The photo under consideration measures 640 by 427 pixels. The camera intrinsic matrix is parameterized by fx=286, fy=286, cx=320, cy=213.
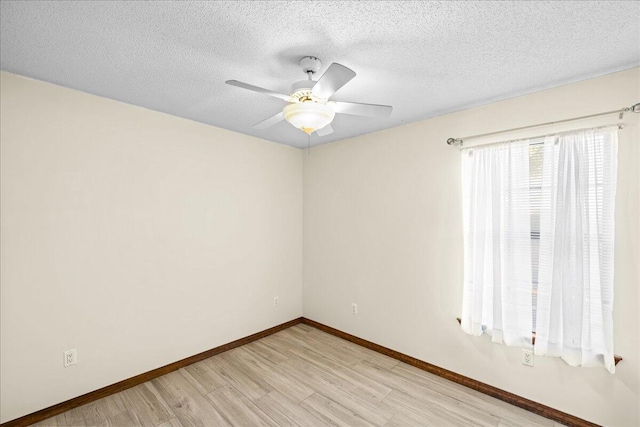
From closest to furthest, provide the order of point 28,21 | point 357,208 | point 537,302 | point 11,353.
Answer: point 28,21
point 11,353
point 537,302
point 357,208

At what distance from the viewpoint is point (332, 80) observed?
1.40 m

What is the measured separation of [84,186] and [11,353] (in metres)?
1.23

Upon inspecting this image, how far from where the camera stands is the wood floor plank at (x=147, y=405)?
209cm

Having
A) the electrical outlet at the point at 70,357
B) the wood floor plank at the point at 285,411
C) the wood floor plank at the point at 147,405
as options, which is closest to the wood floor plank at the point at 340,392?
the wood floor plank at the point at 285,411

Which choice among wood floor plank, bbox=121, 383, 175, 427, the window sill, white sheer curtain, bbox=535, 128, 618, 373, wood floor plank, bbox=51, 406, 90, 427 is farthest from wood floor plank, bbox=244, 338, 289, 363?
white sheer curtain, bbox=535, 128, 618, 373

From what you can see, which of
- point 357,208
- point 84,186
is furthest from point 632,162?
point 84,186

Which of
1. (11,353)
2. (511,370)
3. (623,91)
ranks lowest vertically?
(511,370)

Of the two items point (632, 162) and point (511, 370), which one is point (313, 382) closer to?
point (511, 370)

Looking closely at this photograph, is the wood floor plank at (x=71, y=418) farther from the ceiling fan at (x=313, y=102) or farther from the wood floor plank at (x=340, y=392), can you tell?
the ceiling fan at (x=313, y=102)

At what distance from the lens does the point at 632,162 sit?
183cm

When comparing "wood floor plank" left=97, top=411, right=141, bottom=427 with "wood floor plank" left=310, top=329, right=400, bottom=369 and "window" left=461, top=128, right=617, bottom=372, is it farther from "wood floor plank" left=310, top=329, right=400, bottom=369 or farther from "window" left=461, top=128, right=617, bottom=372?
"window" left=461, top=128, right=617, bottom=372

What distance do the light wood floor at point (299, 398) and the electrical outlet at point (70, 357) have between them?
0.34 meters

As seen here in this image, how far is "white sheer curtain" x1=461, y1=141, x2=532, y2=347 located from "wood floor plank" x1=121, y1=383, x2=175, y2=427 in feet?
8.22

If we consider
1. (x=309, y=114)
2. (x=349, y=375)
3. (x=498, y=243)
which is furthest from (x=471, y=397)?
(x=309, y=114)
